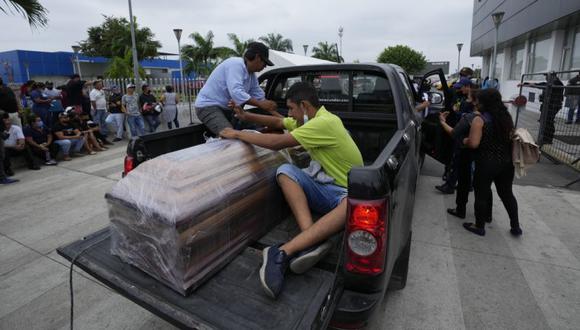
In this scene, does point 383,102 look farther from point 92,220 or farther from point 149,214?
point 92,220

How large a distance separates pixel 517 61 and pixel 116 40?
122 ft

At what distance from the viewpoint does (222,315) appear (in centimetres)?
166

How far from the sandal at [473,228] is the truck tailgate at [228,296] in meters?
2.73

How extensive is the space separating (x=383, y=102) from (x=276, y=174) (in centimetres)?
189

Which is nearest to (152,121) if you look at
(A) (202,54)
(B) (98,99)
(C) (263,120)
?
(B) (98,99)

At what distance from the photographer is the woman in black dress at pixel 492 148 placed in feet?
11.7

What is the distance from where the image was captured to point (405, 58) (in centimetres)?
5256

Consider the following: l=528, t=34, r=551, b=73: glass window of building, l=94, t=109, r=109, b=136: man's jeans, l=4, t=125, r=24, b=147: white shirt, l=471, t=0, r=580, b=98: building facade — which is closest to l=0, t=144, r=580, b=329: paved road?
l=4, t=125, r=24, b=147: white shirt

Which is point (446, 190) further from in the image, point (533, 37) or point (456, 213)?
point (533, 37)

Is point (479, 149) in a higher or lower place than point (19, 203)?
higher

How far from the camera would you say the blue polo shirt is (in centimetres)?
330

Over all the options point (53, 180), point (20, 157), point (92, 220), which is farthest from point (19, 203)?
point (20, 157)

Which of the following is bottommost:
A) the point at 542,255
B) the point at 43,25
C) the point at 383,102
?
the point at 542,255

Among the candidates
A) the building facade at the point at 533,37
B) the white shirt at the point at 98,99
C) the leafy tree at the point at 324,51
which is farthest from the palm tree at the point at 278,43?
the white shirt at the point at 98,99
